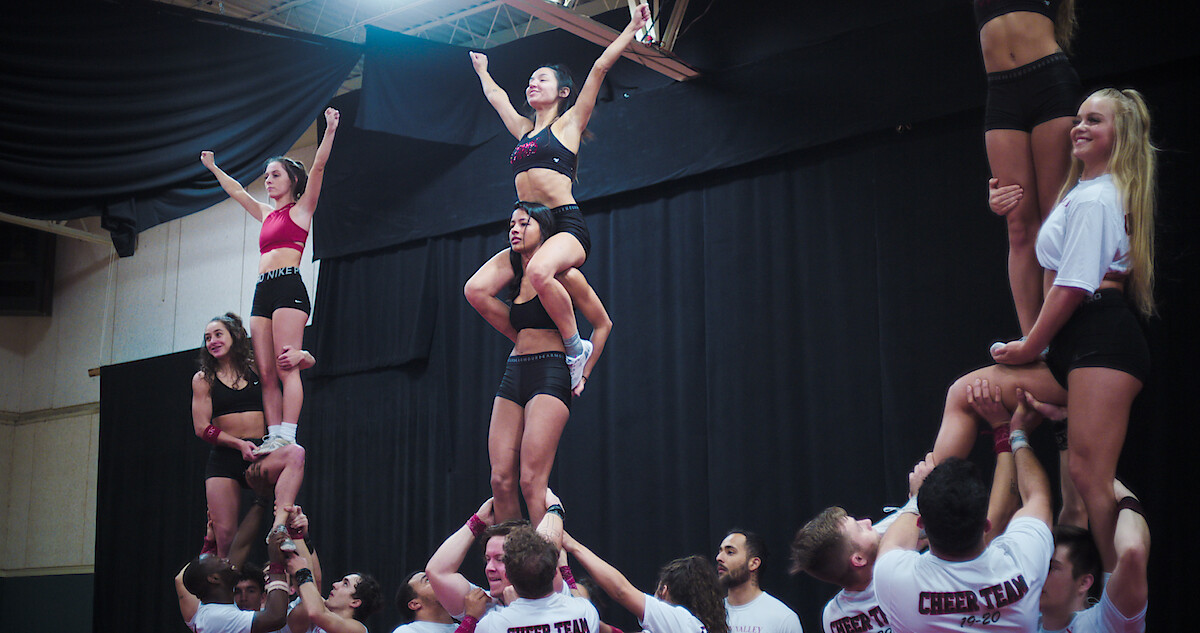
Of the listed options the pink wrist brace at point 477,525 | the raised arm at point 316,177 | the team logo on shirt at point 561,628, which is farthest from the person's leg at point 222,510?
the team logo on shirt at point 561,628

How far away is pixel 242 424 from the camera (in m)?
5.65

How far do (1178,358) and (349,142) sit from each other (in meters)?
6.93

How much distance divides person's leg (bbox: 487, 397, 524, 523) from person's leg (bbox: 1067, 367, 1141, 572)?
7.41 ft

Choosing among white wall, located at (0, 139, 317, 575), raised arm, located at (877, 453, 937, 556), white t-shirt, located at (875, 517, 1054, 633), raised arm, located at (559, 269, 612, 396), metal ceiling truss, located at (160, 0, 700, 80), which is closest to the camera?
white t-shirt, located at (875, 517, 1054, 633)

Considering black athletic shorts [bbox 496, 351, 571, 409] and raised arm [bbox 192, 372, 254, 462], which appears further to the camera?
raised arm [bbox 192, 372, 254, 462]

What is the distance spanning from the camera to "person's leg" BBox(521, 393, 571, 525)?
14.6ft

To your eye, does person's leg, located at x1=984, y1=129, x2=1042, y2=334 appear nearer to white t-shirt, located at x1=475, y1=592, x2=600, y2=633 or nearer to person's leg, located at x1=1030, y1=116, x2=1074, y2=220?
person's leg, located at x1=1030, y1=116, x2=1074, y2=220

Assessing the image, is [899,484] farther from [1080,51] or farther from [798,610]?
[1080,51]

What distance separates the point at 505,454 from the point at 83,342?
10.1 meters

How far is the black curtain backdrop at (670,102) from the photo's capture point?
21.3ft

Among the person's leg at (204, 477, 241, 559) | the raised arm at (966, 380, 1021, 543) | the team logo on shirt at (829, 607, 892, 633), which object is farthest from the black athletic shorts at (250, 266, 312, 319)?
the raised arm at (966, 380, 1021, 543)

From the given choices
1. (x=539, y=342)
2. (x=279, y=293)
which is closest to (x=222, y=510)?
(x=279, y=293)

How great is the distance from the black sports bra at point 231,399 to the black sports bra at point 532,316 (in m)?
1.85

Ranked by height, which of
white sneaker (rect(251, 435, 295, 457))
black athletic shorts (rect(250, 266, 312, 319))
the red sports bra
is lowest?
white sneaker (rect(251, 435, 295, 457))
